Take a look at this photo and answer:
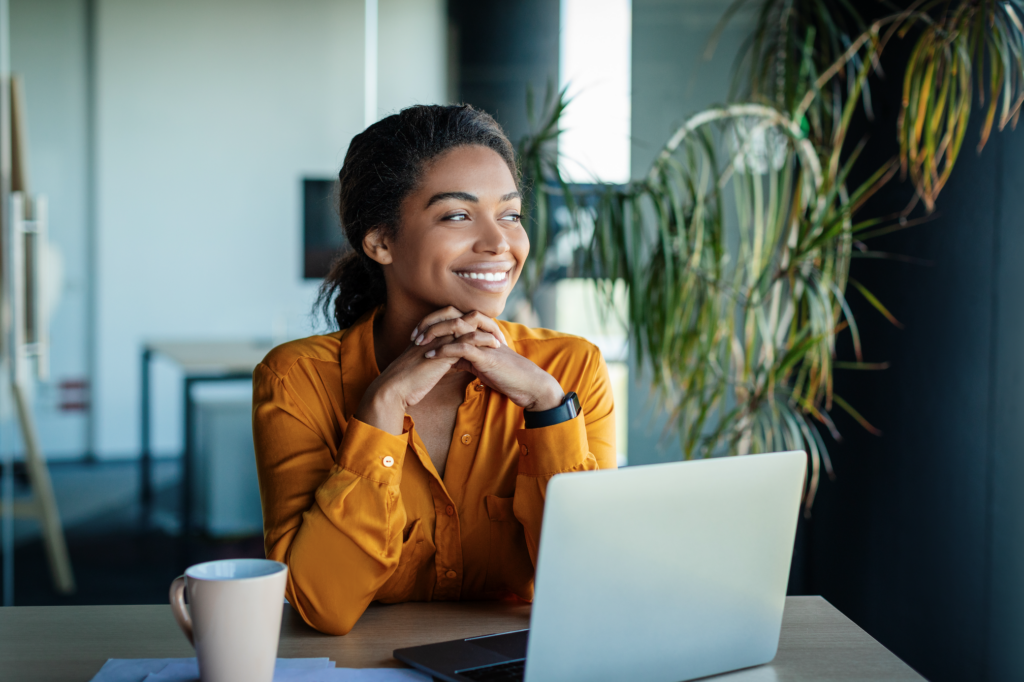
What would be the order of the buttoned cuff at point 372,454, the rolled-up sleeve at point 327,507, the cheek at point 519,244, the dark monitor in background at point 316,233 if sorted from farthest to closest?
the dark monitor in background at point 316,233
the cheek at point 519,244
the buttoned cuff at point 372,454
the rolled-up sleeve at point 327,507

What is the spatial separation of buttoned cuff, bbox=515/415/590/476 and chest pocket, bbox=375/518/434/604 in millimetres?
197

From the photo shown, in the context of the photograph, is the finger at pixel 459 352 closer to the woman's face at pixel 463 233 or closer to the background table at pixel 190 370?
the woman's face at pixel 463 233

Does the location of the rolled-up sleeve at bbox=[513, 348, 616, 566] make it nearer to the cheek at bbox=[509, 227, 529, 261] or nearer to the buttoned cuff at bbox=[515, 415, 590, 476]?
the buttoned cuff at bbox=[515, 415, 590, 476]

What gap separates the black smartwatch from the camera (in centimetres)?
131

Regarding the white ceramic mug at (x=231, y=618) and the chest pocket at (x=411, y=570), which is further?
the chest pocket at (x=411, y=570)

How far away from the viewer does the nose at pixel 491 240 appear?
138 centimetres

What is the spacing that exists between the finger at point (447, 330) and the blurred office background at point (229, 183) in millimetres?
1570

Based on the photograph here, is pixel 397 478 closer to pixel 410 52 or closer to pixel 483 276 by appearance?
pixel 483 276

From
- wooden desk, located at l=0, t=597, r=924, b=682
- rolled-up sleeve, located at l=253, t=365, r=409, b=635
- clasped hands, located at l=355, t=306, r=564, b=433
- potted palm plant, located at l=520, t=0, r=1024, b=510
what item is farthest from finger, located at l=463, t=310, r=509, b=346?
potted palm plant, located at l=520, t=0, r=1024, b=510

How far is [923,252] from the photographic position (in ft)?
8.23

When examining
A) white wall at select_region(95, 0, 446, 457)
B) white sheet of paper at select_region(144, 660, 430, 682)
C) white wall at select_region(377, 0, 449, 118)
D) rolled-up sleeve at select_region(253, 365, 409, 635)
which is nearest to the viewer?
white sheet of paper at select_region(144, 660, 430, 682)

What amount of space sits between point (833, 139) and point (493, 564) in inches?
81.8

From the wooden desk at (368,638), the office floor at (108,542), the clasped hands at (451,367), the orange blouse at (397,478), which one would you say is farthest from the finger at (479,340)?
the office floor at (108,542)

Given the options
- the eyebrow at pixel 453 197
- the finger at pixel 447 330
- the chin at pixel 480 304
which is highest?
the eyebrow at pixel 453 197
